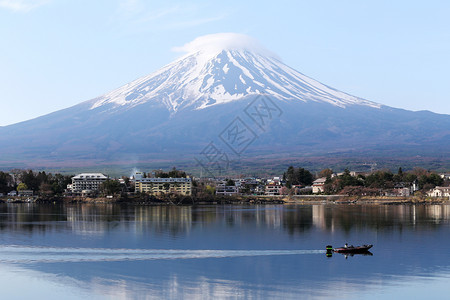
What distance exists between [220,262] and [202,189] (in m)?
45.1

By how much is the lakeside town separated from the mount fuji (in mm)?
41405

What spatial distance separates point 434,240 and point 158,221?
47.1ft

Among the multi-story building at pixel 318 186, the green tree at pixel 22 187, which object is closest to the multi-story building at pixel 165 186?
the green tree at pixel 22 187

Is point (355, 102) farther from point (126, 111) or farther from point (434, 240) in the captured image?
point (434, 240)

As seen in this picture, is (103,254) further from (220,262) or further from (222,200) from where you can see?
(222,200)

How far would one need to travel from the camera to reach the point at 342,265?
19.3m

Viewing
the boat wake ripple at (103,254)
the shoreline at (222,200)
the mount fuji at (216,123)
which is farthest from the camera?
the mount fuji at (216,123)

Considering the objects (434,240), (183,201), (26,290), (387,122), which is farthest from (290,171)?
(387,122)

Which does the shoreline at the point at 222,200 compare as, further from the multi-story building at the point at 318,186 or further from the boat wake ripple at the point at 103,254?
the boat wake ripple at the point at 103,254

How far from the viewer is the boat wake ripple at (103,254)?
20.3m

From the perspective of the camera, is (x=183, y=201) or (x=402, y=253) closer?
(x=402, y=253)

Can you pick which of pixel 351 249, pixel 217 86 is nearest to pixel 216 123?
pixel 217 86

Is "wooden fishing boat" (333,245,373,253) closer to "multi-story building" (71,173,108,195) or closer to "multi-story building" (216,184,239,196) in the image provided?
"multi-story building" (216,184,239,196)

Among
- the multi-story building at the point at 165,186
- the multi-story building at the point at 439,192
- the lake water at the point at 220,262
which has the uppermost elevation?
the multi-story building at the point at 165,186
